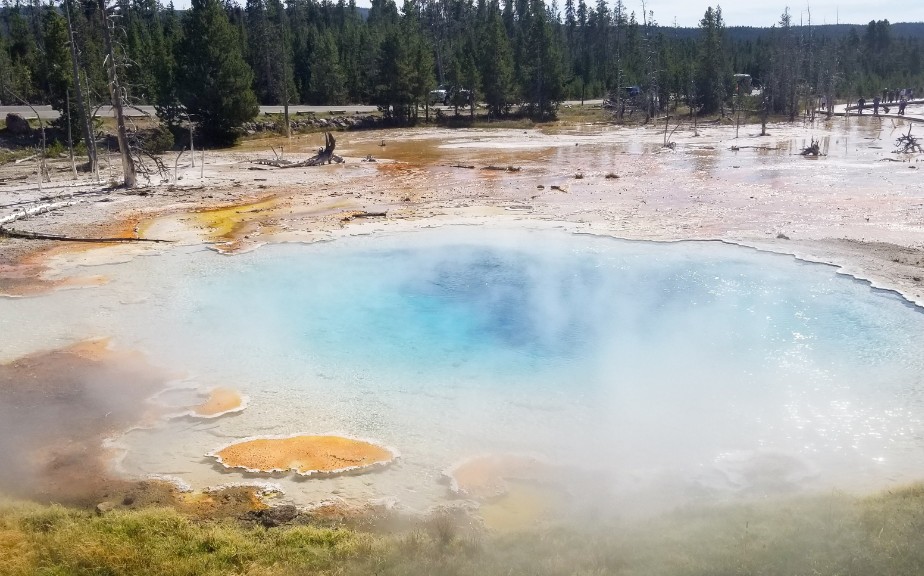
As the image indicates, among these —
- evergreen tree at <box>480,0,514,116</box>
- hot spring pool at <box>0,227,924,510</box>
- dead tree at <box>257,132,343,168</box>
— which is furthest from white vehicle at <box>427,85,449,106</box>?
hot spring pool at <box>0,227,924,510</box>

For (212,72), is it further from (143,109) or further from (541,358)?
(541,358)

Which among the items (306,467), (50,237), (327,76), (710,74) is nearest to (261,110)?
(327,76)

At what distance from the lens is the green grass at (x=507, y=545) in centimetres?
384

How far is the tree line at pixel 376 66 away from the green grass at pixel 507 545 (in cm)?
1474

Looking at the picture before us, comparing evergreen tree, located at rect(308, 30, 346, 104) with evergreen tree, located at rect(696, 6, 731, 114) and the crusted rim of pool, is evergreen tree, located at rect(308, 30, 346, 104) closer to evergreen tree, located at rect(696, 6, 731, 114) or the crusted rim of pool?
evergreen tree, located at rect(696, 6, 731, 114)

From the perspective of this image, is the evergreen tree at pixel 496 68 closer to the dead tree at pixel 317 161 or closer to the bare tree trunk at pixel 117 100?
the dead tree at pixel 317 161

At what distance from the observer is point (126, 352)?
7254 mm

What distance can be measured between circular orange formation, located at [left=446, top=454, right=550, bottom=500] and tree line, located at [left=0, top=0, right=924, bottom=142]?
1477 cm

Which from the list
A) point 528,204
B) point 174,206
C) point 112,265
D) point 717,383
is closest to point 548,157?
point 528,204

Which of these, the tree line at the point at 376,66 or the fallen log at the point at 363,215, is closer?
the fallen log at the point at 363,215

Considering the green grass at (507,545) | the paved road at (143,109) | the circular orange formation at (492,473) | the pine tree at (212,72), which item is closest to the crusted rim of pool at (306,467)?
the circular orange formation at (492,473)

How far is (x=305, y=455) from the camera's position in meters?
5.35

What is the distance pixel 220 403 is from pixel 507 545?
10.0 feet

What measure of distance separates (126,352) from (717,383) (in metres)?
5.45
